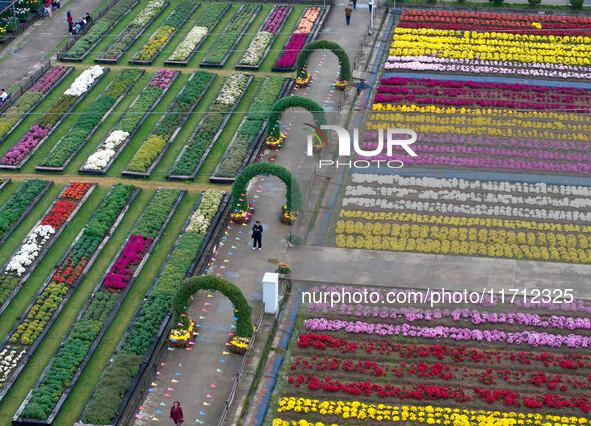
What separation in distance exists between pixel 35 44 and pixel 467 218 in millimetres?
37228

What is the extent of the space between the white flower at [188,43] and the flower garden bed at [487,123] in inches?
569

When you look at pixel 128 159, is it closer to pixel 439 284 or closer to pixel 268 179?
pixel 268 179

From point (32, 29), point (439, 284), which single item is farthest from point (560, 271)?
point (32, 29)

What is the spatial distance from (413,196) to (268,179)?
820 cm

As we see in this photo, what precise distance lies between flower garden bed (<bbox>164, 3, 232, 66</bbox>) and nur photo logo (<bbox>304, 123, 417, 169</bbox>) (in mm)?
14935

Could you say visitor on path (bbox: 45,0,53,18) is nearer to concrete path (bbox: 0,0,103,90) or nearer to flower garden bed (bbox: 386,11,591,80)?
concrete path (bbox: 0,0,103,90)

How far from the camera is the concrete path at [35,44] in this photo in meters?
68.4

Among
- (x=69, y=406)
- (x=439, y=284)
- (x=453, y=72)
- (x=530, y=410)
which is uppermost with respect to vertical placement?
(x=453, y=72)

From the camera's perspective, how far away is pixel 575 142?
58188 mm

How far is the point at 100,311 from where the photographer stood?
150ft

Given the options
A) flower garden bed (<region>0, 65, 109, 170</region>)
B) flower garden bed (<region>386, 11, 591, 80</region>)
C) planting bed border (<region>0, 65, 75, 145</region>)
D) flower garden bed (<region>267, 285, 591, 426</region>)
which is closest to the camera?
flower garden bed (<region>267, 285, 591, 426</region>)

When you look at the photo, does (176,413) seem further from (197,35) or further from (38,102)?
(197,35)

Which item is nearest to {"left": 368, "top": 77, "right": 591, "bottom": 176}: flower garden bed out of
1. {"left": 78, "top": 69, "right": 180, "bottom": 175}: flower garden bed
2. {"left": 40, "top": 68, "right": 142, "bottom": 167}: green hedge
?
{"left": 78, "top": 69, "right": 180, "bottom": 175}: flower garden bed

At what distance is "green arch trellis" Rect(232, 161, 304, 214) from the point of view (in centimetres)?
4956
